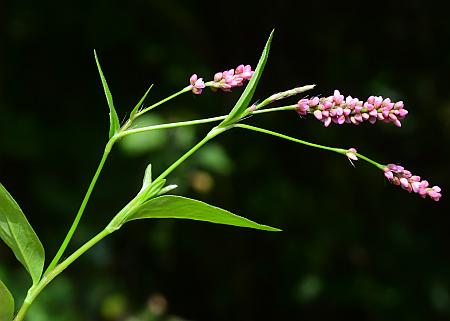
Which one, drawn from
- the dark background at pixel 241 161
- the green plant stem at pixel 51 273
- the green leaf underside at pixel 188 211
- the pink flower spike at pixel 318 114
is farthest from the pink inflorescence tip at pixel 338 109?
the dark background at pixel 241 161

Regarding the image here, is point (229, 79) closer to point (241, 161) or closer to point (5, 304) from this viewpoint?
point (5, 304)

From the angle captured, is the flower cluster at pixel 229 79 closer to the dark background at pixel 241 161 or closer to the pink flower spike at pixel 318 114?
the pink flower spike at pixel 318 114

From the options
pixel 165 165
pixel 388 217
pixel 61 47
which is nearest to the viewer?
pixel 165 165

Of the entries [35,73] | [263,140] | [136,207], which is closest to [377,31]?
[263,140]

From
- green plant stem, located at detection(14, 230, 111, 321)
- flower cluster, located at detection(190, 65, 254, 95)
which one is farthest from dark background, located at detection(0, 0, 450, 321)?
green plant stem, located at detection(14, 230, 111, 321)

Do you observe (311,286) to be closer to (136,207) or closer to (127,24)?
(127,24)

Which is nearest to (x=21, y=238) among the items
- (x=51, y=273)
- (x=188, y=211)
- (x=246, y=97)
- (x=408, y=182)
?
(x=51, y=273)
